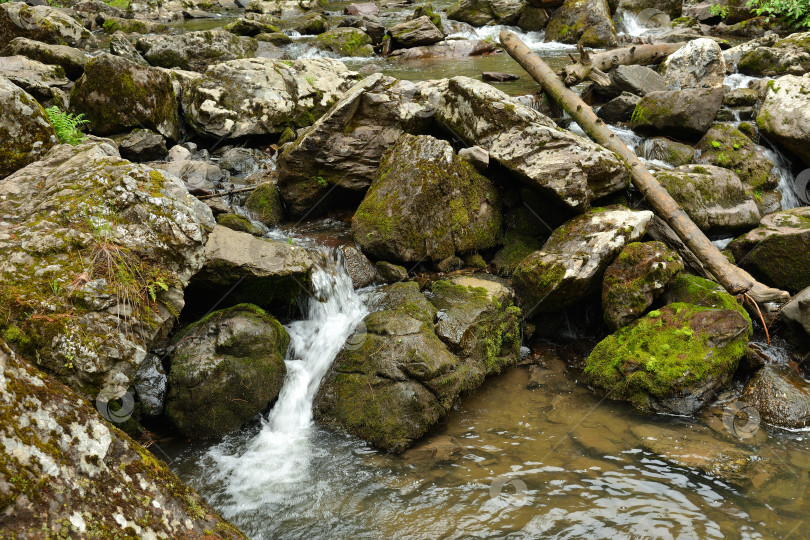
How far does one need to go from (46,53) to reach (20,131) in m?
6.88

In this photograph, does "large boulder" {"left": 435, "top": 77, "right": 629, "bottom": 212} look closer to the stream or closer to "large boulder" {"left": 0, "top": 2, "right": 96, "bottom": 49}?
the stream

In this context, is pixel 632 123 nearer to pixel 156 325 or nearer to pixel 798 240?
pixel 798 240

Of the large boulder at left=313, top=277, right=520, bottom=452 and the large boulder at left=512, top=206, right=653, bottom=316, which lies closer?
the large boulder at left=313, top=277, right=520, bottom=452

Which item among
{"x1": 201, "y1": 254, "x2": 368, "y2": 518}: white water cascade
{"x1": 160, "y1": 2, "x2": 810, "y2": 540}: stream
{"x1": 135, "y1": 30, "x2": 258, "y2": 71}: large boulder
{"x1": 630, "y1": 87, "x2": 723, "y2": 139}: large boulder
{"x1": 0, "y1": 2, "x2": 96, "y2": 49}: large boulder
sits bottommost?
{"x1": 160, "y1": 2, "x2": 810, "y2": 540}: stream

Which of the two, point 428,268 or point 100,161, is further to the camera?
point 428,268

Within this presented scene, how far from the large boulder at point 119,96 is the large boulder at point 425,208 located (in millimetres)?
5114

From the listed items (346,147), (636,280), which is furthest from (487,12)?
(636,280)

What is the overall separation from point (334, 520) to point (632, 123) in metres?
9.35

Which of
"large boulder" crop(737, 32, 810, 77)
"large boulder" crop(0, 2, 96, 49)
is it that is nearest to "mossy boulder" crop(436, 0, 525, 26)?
"large boulder" crop(737, 32, 810, 77)

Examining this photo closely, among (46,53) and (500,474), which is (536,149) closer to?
(500,474)

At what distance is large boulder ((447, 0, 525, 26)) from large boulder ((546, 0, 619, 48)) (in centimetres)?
197

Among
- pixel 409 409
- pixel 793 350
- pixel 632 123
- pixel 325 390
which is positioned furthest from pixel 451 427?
pixel 632 123

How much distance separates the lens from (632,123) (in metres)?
10.2

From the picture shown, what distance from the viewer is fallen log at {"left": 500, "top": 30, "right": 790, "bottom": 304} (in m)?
6.79
